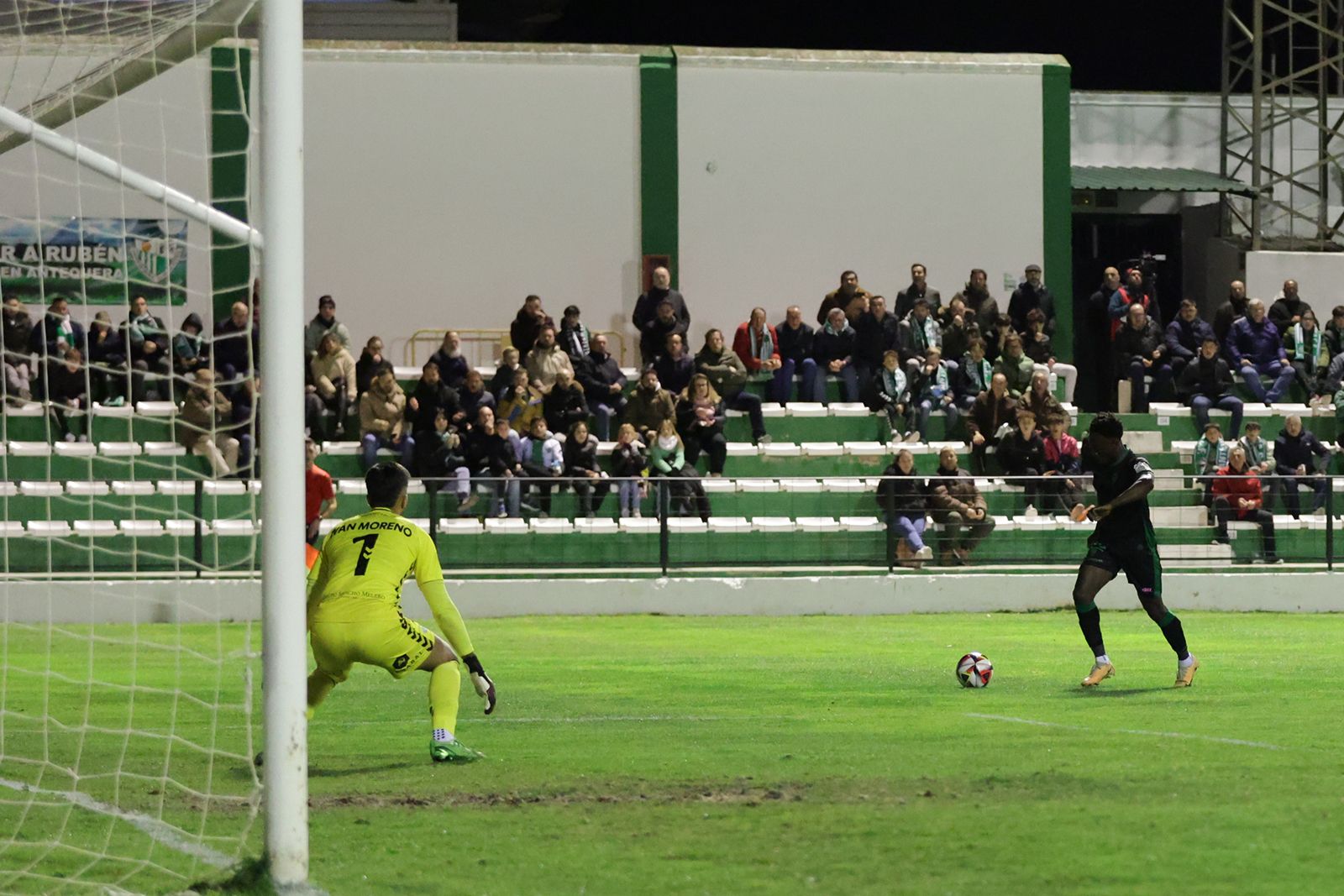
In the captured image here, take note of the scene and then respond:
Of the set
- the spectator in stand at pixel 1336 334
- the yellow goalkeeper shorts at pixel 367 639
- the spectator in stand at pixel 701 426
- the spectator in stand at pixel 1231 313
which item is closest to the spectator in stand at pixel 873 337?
the spectator in stand at pixel 701 426

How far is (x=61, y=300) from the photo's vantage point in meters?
17.2

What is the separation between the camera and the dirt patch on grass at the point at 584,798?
7457 millimetres

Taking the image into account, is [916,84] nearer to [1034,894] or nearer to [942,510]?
[942,510]

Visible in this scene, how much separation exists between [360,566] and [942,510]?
41.0 ft

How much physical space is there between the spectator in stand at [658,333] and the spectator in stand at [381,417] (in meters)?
3.48

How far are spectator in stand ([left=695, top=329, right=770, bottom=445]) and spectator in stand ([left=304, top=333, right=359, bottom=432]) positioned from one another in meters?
4.34

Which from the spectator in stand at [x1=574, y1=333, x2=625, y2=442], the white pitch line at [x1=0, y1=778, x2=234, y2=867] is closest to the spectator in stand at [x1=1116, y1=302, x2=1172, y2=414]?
the spectator in stand at [x1=574, y1=333, x2=625, y2=442]

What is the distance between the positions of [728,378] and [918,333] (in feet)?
8.60

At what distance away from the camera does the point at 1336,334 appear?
81.6 ft

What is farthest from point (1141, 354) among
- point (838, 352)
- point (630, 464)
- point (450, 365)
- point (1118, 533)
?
point (1118, 533)

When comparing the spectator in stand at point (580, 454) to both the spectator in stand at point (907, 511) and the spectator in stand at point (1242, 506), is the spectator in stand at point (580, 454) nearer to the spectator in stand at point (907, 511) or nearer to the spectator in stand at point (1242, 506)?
the spectator in stand at point (907, 511)

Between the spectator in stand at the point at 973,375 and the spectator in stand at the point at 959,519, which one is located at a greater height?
the spectator in stand at the point at 973,375

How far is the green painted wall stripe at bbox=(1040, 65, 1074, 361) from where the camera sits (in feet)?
90.9

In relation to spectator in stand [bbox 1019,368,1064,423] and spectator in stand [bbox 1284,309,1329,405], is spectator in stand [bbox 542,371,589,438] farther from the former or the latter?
spectator in stand [bbox 1284,309,1329,405]
